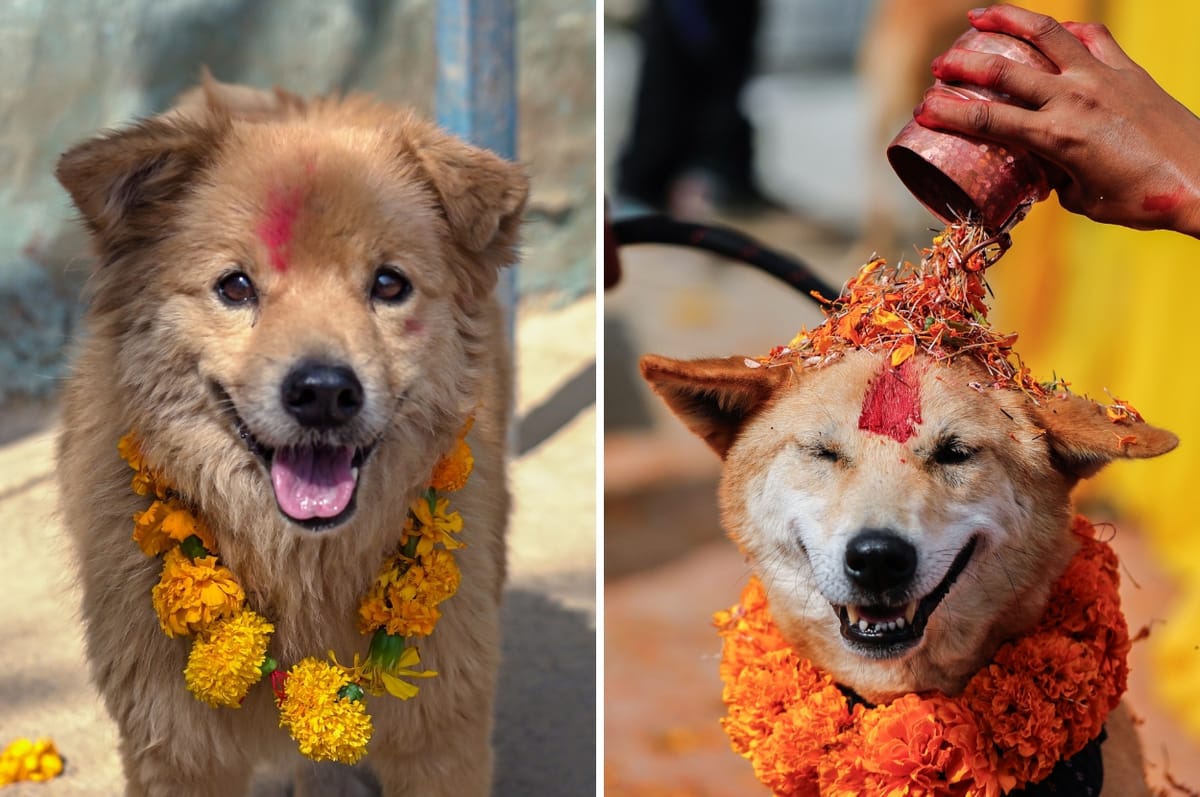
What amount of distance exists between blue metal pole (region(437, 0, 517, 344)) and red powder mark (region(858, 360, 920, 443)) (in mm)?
3042

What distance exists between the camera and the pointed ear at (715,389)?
7.21ft

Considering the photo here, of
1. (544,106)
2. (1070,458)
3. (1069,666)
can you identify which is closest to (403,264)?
(1070,458)

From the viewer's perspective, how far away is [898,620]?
204cm

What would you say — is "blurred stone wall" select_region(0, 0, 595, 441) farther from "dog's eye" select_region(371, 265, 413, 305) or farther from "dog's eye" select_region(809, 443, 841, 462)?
"dog's eye" select_region(809, 443, 841, 462)

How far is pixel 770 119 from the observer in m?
5.80

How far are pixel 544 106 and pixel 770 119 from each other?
206 centimetres

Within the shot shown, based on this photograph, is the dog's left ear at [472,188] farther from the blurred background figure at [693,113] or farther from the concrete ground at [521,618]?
the blurred background figure at [693,113]

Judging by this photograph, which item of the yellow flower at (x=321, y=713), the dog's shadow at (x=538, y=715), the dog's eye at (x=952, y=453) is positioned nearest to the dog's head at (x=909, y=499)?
the dog's eye at (x=952, y=453)

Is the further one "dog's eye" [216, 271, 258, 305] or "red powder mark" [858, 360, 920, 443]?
"dog's eye" [216, 271, 258, 305]

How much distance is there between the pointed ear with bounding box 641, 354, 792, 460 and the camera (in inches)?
86.5

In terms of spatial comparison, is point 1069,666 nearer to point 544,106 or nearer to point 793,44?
point 793,44

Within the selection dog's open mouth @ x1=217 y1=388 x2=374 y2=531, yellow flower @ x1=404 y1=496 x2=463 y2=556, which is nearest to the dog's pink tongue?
dog's open mouth @ x1=217 y1=388 x2=374 y2=531

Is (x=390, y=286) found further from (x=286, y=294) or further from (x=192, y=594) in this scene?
(x=192, y=594)

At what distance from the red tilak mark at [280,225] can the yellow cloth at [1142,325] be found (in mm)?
3215
